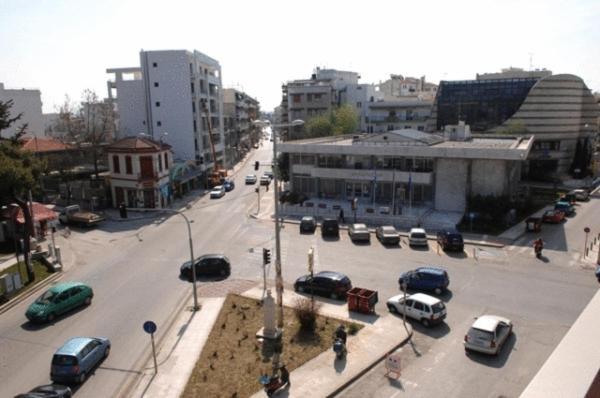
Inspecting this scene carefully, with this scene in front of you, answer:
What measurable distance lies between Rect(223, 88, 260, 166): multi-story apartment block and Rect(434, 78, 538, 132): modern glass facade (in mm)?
34770

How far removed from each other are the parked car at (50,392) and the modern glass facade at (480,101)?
72638 millimetres

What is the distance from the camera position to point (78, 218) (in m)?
43.8

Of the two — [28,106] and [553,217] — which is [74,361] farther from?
[28,106]

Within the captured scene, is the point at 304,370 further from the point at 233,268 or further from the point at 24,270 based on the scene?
the point at 24,270

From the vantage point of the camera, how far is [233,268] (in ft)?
104

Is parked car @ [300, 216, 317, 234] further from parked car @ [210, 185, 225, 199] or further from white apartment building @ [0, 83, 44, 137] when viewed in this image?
white apartment building @ [0, 83, 44, 137]

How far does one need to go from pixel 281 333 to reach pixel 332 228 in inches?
732

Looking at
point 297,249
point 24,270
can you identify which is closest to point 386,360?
point 297,249

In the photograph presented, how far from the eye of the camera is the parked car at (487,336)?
1894 centimetres

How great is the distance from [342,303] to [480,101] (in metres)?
62.5

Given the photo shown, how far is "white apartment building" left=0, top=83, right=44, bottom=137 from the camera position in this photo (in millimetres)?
84938

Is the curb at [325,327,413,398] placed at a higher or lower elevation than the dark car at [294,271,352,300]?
lower

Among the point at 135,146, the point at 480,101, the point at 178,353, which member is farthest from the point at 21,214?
the point at 480,101

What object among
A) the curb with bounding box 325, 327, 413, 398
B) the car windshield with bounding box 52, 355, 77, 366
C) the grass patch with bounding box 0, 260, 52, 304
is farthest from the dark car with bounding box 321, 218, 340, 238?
the car windshield with bounding box 52, 355, 77, 366
